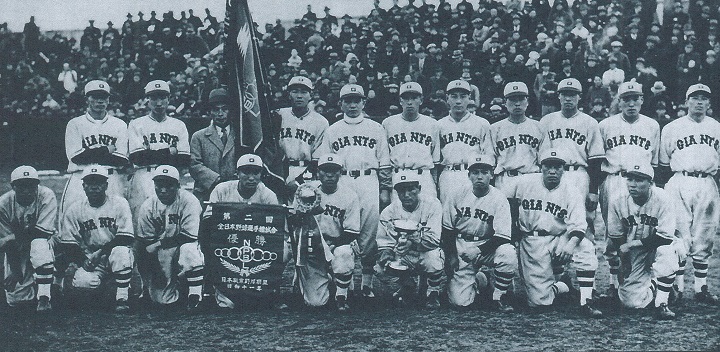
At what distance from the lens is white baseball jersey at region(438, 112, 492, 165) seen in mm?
7961

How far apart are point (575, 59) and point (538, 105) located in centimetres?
117

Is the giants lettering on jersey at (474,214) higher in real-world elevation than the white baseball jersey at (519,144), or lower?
lower

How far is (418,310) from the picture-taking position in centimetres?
666

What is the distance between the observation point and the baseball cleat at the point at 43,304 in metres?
6.55

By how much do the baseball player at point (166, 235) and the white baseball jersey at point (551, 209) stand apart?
3057 millimetres

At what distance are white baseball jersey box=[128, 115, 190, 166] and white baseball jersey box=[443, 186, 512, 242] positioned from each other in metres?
2.86

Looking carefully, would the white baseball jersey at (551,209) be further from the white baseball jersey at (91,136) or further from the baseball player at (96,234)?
the white baseball jersey at (91,136)

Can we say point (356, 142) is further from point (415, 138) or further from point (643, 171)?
point (643, 171)

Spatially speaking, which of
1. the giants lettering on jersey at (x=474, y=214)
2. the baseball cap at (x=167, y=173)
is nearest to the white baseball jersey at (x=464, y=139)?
the giants lettering on jersey at (x=474, y=214)

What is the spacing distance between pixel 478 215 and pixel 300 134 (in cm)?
214

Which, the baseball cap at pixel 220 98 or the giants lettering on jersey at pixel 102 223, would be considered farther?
the baseball cap at pixel 220 98

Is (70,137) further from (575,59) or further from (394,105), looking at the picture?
(575,59)

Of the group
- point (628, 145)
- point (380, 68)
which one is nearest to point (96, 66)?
point (380, 68)

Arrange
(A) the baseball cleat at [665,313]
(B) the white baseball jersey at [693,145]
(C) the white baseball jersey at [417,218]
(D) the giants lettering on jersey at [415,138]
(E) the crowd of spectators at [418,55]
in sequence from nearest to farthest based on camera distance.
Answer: (A) the baseball cleat at [665,313] < (C) the white baseball jersey at [417,218] < (B) the white baseball jersey at [693,145] < (D) the giants lettering on jersey at [415,138] < (E) the crowd of spectators at [418,55]
